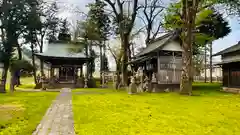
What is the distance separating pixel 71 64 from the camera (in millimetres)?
35750

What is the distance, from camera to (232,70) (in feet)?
79.7

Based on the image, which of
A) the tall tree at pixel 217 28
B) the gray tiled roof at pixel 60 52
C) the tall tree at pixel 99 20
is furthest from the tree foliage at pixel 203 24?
the gray tiled roof at pixel 60 52

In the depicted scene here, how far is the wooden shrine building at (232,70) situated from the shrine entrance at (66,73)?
1950cm

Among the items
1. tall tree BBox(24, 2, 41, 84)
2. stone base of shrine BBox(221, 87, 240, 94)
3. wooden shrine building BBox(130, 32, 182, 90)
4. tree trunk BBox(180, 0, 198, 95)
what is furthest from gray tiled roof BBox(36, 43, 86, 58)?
tree trunk BBox(180, 0, 198, 95)

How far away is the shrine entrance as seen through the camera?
36188 mm

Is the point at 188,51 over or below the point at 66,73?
over

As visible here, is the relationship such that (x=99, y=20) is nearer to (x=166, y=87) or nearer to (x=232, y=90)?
(x=166, y=87)

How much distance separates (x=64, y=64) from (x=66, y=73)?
153cm

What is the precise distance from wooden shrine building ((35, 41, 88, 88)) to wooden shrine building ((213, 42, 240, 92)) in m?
16.8

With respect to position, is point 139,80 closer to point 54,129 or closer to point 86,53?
point 86,53

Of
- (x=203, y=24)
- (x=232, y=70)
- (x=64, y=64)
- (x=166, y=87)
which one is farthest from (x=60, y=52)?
(x=232, y=70)

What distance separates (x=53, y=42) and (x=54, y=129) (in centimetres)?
3321

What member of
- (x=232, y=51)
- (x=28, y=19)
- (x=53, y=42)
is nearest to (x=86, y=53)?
(x=53, y=42)

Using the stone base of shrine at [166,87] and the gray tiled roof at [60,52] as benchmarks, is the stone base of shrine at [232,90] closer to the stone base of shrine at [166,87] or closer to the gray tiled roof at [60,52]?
the stone base of shrine at [166,87]
